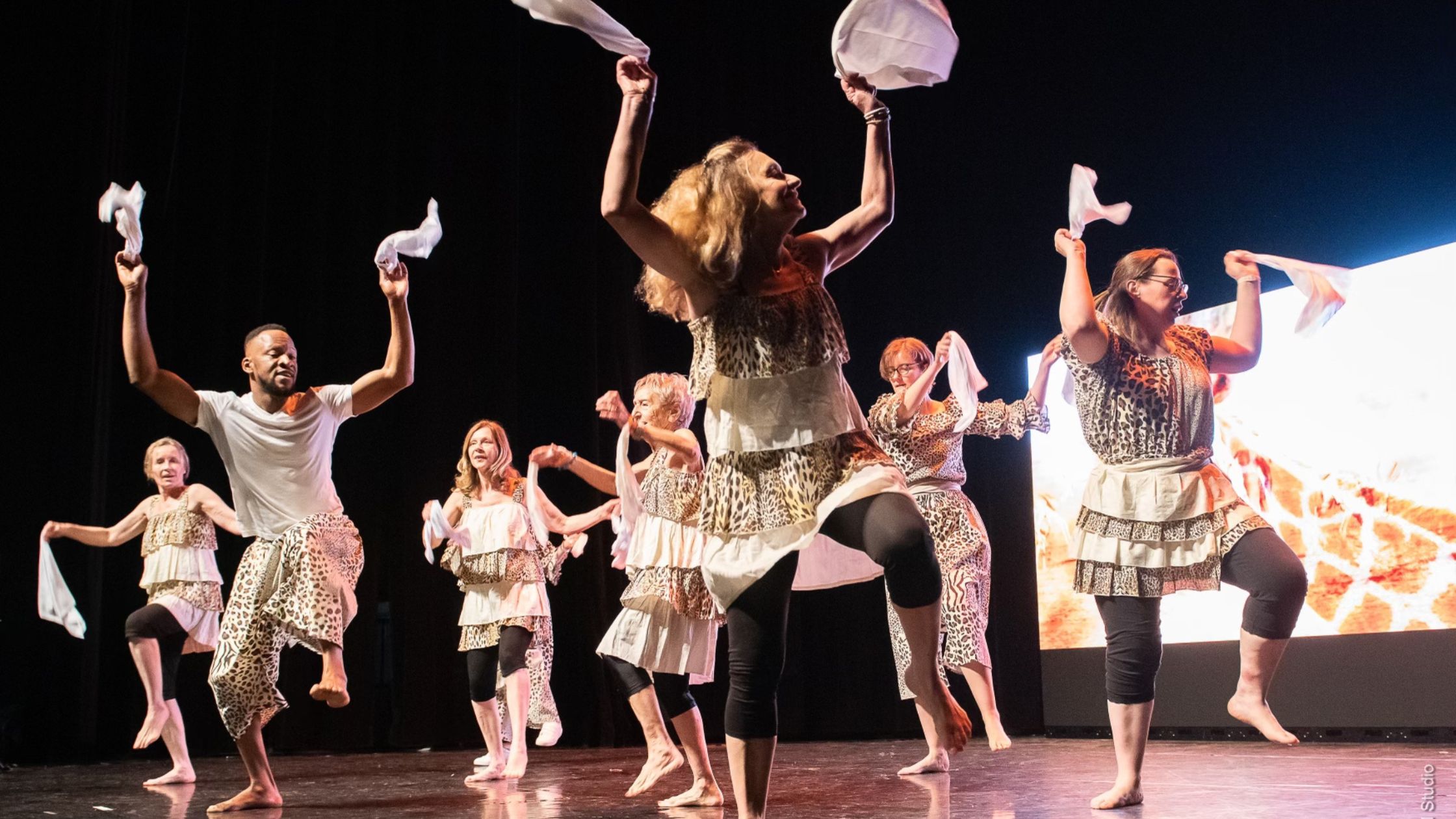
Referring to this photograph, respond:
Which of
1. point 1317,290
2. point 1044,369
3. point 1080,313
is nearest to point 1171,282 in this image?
point 1080,313

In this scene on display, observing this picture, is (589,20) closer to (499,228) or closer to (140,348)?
(140,348)

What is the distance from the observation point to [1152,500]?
3.36m

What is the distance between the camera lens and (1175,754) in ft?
18.5

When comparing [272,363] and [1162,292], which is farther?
[272,363]

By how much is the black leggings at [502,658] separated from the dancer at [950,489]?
1659 millimetres

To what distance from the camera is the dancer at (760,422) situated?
7.94ft

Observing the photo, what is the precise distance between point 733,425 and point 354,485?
19.4ft

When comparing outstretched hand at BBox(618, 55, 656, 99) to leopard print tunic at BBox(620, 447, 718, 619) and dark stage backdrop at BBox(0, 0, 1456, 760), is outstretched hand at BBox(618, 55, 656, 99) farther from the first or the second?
dark stage backdrop at BBox(0, 0, 1456, 760)

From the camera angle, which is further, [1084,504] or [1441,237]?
[1441,237]

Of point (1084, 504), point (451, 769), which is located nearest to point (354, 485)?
point (451, 769)

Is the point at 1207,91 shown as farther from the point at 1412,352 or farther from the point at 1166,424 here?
the point at 1166,424

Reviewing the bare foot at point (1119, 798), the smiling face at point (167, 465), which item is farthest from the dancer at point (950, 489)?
the smiling face at point (167, 465)

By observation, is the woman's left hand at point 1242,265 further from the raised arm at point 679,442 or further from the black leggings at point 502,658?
the black leggings at point 502,658

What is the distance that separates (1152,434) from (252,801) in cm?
304
